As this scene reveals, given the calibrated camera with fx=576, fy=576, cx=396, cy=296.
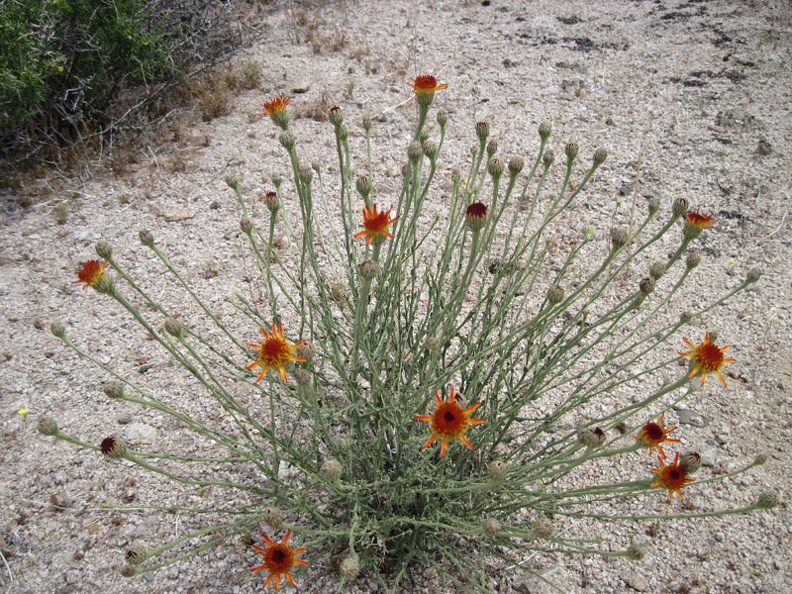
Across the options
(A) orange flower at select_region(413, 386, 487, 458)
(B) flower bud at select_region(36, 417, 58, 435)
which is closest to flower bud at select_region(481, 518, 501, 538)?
(A) orange flower at select_region(413, 386, 487, 458)

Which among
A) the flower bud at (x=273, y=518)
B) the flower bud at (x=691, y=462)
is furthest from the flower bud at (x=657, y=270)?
the flower bud at (x=273, y=518)

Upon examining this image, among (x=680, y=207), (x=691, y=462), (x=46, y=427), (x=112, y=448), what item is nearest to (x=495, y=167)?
(x=680, y=207)

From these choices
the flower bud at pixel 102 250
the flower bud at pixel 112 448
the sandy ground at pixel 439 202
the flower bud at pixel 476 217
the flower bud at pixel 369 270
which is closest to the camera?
the flower bud at pixel 369 270

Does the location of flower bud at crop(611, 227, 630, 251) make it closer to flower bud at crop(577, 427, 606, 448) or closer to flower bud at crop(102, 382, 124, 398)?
flower bud at crop(577, 427, 606, 448)

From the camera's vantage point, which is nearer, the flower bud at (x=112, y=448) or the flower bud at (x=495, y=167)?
the flower bud at (x=112, y=448)

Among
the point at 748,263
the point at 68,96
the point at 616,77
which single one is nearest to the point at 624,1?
the point at 616,77

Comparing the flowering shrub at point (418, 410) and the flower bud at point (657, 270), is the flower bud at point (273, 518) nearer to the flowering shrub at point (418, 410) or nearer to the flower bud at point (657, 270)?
the flowering shrub at point (418, 410)

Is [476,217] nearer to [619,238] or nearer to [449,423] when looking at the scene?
[619,238]

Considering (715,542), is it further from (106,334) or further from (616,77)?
(616,77)

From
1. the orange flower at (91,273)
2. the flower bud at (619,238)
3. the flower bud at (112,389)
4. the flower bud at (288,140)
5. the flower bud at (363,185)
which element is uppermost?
the flower bud at (288,140)
